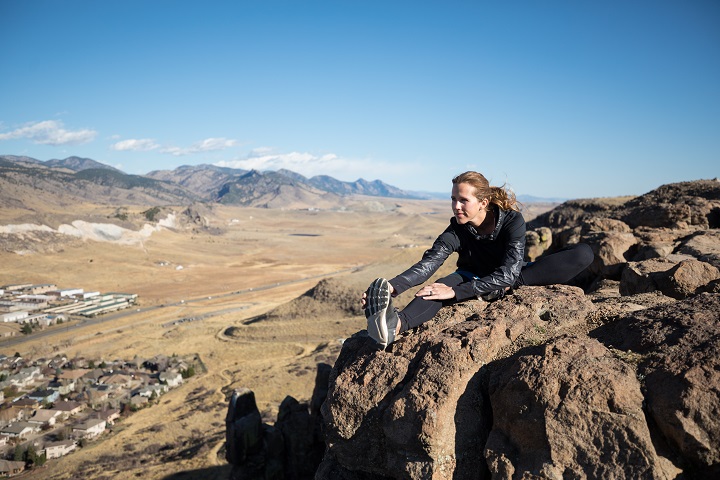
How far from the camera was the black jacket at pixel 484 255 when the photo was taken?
510 cm

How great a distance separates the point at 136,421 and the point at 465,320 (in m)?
24.0

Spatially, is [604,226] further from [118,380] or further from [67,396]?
[67,396]

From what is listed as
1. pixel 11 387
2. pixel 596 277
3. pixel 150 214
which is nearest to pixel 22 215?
pixel 150 214

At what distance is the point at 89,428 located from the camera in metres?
22.4

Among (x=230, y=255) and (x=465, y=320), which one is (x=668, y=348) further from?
(x=230, y=255)

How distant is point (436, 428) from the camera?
12.2 ft

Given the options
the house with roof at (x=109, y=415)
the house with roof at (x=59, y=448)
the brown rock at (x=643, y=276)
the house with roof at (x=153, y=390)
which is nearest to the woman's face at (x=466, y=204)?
the brown rock at (x=643, y=276)

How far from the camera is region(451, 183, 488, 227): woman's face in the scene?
5.16m

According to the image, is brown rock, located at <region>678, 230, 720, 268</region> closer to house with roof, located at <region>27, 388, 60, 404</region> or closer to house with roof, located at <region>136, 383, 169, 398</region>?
house with roof, located at <region>136, 383, 169, 398</region>

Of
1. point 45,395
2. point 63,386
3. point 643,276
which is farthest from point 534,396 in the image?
point 63,386

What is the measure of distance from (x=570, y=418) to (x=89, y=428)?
2549cm

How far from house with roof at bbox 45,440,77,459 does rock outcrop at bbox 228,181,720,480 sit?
21727mm

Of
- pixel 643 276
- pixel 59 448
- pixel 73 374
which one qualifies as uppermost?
pixel 643 276

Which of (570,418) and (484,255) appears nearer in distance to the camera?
(570,418)
